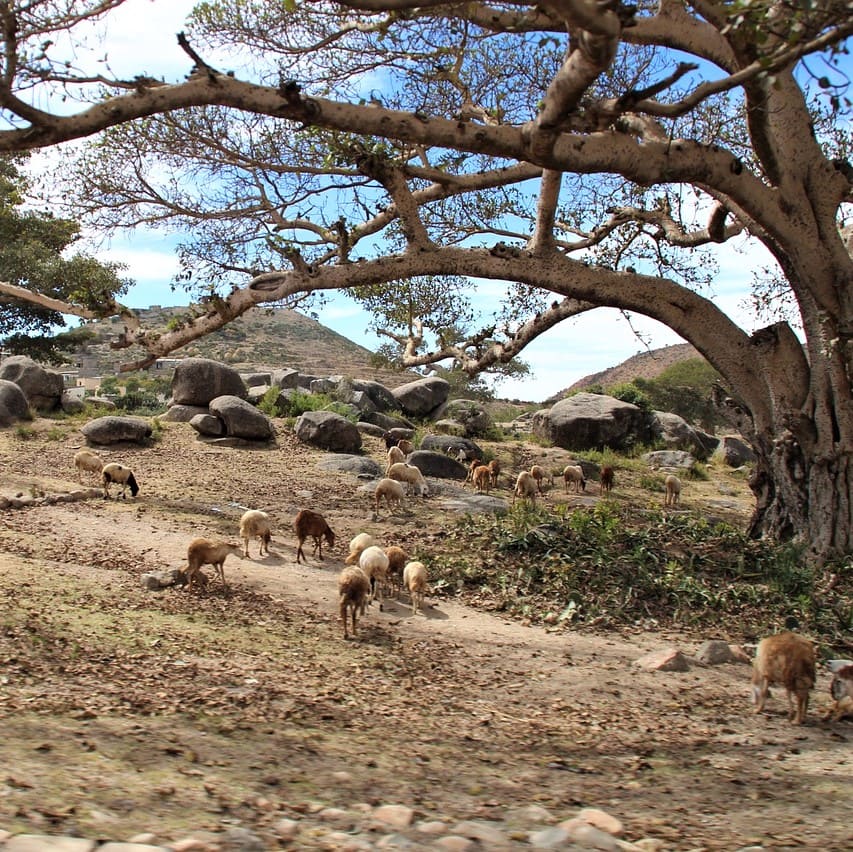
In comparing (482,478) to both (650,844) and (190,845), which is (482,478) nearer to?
(650,844)

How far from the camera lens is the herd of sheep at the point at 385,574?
5398mm

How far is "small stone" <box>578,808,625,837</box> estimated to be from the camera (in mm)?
3383

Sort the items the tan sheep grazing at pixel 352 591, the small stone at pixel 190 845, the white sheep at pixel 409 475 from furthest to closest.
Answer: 1. the white sheep at pixel 409 475
2. the tan sheep grazing at pixel 352 591
3. the small stone at pixel 190 845

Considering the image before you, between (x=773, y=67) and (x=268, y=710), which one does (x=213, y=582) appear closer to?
(x=268, y=710)

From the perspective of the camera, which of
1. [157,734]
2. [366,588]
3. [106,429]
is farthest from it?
[106,429]

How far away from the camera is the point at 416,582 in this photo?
25.5 ft

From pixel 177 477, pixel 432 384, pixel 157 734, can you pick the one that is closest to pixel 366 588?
pixel 157 734

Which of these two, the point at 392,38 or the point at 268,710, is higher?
the point at 392,38

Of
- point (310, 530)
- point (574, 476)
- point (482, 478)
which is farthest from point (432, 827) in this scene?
point (574, 476)

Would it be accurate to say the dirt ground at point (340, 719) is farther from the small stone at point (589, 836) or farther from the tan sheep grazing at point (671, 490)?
the tan sheep grazing at point (671, 490)

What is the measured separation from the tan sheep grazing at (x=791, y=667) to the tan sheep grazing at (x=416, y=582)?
3.14 meters

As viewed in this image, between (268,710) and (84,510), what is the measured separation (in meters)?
7.49

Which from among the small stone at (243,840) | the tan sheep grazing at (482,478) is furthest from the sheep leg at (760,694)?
the tan sheep grazing at (482,478)

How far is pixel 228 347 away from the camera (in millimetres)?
58875
